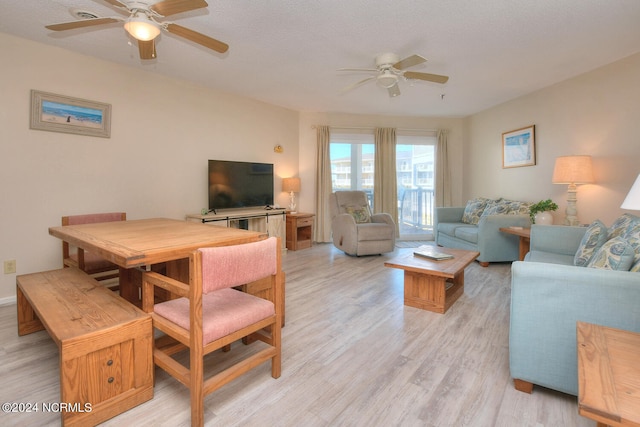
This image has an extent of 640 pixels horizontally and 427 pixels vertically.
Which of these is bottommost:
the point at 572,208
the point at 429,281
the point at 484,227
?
the point at 429,281

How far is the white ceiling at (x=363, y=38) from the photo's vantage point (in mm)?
2236

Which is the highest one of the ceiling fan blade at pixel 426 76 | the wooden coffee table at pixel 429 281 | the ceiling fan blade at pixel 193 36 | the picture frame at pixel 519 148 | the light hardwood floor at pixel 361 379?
the ceiling fan blade at pixel 426 76

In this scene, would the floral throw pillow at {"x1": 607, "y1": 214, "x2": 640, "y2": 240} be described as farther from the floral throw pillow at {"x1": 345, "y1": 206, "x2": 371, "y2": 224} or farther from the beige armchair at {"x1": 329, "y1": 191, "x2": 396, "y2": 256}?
the floral throw pillow at {"x1": 345, "y1": 206, "x2": 371, "y2": 224}

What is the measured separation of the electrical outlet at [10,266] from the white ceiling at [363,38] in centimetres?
198

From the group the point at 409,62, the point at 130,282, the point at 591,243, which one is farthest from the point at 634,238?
the point at 130,282

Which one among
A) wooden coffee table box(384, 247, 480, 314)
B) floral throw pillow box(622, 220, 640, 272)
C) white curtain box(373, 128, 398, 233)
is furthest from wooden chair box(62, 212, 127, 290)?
white curtain box(373, 128, 398, 233)

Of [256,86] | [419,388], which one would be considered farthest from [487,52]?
[419,388]

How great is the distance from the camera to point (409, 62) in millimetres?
2562

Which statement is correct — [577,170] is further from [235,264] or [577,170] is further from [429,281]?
[235,264]

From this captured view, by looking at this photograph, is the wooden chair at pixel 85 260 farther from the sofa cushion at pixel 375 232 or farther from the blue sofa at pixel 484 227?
the blue sofa at pixel 484 227

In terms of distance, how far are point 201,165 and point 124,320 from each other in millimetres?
2964

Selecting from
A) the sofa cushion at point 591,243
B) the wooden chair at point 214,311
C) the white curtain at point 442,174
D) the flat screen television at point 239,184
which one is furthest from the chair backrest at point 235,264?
the white curtain at point 442,174

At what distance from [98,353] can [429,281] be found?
2.25 meters

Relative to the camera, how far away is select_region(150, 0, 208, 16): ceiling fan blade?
1719 millimetres
